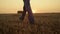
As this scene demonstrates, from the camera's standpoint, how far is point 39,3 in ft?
3.59

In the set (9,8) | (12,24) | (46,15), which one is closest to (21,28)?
(12,24)

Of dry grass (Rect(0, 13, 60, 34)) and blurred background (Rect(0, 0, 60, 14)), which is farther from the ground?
blurred background (Rect(0, 0, 60, 14))

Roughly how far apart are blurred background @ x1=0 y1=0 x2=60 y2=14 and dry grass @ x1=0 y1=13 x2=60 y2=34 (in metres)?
0.18

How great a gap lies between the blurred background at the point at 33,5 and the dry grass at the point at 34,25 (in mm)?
178

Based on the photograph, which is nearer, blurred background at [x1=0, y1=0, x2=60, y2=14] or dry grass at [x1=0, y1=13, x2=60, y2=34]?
dry grass at [x1=0, y1=13, x2=60, y2=34]

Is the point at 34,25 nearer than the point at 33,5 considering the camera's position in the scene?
Yes

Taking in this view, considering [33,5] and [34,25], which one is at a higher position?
[33,5]

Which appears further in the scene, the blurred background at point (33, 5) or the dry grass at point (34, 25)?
the blurred background at point (33, 5)

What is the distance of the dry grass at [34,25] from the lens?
0.82 metres

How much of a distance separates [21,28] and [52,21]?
0.22 m

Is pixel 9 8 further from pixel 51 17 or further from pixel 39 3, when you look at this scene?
pixel 51 17

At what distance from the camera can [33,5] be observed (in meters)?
1.09

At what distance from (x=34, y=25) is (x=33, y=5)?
30cm

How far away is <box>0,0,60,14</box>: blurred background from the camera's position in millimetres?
1077
